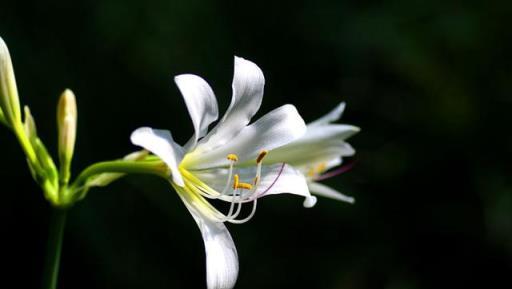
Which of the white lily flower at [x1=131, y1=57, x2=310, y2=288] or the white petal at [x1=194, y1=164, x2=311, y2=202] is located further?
the white petal at [x1=194, y1=164, x2=311, y2=202]

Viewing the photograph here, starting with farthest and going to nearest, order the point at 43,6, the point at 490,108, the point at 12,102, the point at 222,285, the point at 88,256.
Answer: the point at 490,108, the point at 43,6, the point at 88,256, the point at 12,102, the point at 222,285

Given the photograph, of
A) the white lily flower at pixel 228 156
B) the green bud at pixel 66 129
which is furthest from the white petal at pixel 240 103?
the green bud at pixel 66 129

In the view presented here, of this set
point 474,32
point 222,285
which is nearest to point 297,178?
point 222,285

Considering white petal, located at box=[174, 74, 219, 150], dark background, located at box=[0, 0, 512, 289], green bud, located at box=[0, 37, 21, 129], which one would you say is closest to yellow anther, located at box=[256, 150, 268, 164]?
white petal, located at box=[174, 74, 219, 150]

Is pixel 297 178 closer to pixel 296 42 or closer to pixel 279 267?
pixel 279 267

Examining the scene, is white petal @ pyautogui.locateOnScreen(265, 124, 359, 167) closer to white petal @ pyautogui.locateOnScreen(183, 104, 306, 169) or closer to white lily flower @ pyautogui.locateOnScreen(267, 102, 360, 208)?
white lily flower @ pyautogui.locateOnScreen(267, 102, 360, 208)

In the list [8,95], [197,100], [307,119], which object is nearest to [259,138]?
[197,100]

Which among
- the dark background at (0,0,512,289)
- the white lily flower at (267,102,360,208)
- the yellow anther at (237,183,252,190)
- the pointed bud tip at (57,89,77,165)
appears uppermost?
the pointed bud tip at (57,89,77,165)
